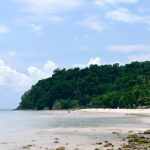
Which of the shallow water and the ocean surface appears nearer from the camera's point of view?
the ocean surface

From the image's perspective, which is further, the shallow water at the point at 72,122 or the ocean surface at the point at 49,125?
the shallow water at the point at 72,122

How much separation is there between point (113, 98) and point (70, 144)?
431 ft

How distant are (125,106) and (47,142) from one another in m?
118

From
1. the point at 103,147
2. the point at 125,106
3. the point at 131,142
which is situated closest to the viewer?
the point at 103,147

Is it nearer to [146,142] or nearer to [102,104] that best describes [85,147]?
[146,142]

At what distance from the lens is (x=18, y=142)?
39375 millimetres

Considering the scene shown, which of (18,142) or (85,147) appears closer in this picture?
(85,147)

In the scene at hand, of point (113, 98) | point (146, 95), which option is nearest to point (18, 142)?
point (146, 95)

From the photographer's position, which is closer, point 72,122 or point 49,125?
point 49,125

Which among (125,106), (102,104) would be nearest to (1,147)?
(125,106)

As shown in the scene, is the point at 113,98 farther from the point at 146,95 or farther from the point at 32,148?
the point at 32,148

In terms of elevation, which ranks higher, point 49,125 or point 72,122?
point 72,122

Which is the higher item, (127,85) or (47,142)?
(127,85)

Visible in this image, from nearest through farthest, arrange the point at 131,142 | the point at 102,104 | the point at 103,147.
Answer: the point at 103,147 < the point at 131,142 < the point at 102,104
